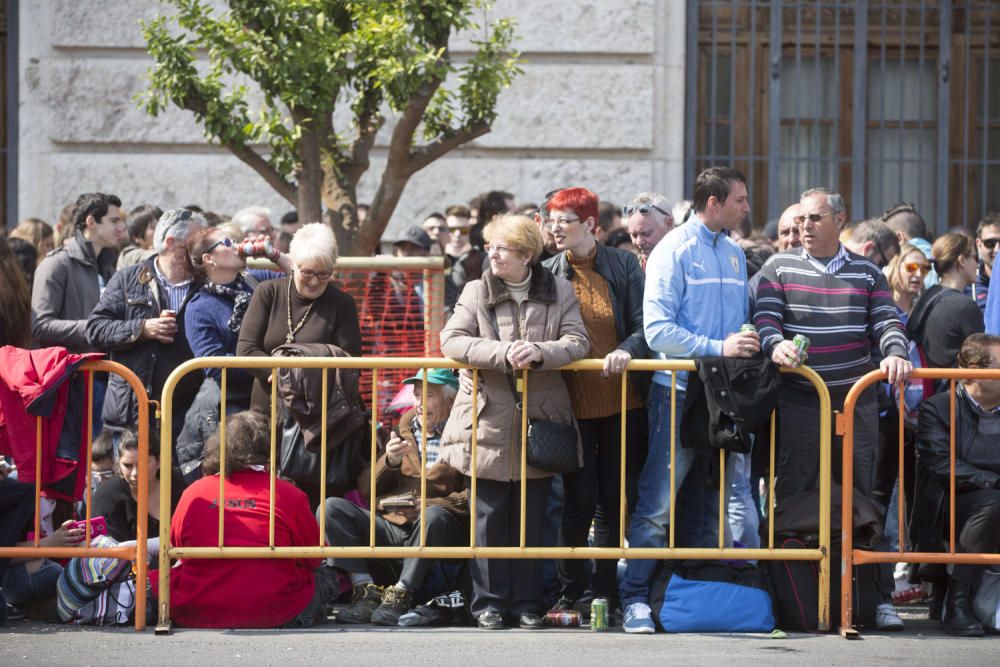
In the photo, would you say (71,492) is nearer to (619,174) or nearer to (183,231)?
(183,231)

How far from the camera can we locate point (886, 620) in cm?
739

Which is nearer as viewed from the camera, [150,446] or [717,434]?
→ [717,434]

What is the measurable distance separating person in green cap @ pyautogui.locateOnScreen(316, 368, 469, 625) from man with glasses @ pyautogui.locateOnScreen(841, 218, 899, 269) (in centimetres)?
282

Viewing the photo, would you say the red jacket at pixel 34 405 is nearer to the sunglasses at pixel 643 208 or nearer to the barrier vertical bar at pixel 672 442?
the barrier vertical bar at pixel 672 442

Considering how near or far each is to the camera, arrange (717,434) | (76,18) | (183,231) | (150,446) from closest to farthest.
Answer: (717,434)
(150,446)
(183,231)
(76,18)

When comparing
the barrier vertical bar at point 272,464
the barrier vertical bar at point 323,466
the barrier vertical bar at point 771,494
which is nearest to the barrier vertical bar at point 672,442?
the barrier vertical bar at point 771,494

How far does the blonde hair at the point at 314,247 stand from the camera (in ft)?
26.1

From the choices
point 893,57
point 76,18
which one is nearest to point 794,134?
point 893,57

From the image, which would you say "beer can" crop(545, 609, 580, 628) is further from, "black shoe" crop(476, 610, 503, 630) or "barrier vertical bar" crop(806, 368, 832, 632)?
"barrier vertical bar" crop(806, 368, 832, 632)

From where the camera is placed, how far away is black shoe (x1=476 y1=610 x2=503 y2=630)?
286 inches

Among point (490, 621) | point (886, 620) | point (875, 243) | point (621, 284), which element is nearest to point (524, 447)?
point (490, 621)

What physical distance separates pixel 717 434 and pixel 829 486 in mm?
586

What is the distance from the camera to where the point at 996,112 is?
43.7ft

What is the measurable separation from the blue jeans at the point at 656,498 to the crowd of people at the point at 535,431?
11mm
